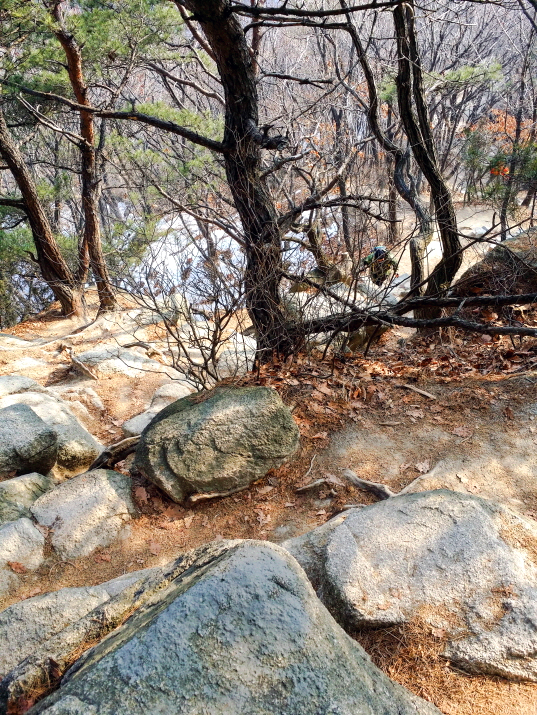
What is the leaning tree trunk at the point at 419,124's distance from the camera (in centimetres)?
701

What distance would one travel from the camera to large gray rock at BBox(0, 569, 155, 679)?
103 inches

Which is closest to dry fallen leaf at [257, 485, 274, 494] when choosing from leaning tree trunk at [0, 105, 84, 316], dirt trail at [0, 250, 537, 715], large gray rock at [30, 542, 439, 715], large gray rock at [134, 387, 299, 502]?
dirt trail at [0, 250, 537, 715]

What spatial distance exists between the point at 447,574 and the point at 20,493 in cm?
367

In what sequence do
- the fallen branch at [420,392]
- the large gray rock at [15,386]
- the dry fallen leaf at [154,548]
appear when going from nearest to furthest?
the dry fallen leaf at [154,548], the fallen branch at [420,392], the large gray rock at [15,386]

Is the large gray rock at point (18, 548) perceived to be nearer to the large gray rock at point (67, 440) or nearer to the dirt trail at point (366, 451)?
the dirt trail at point (366, 451)

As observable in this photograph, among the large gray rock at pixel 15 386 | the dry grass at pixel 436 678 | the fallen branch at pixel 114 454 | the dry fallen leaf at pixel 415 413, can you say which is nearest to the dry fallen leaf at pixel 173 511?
the fallen branch at pixel 114 454

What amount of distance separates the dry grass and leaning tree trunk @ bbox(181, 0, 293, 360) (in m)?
2.99

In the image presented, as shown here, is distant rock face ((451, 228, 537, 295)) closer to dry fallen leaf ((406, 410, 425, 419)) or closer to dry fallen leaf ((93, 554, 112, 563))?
dry fallen leaf ((406, 410, 425, 419))

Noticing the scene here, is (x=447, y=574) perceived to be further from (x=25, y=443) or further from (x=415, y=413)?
(x=25, y=443)

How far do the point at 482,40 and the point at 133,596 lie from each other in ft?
74.9

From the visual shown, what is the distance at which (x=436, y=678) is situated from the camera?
253 cm

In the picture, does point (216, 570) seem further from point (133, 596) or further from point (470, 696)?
point (470, 696)

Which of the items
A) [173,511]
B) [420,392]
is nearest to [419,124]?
[420,392]

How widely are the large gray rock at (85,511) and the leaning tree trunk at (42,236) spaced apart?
7611 mm
